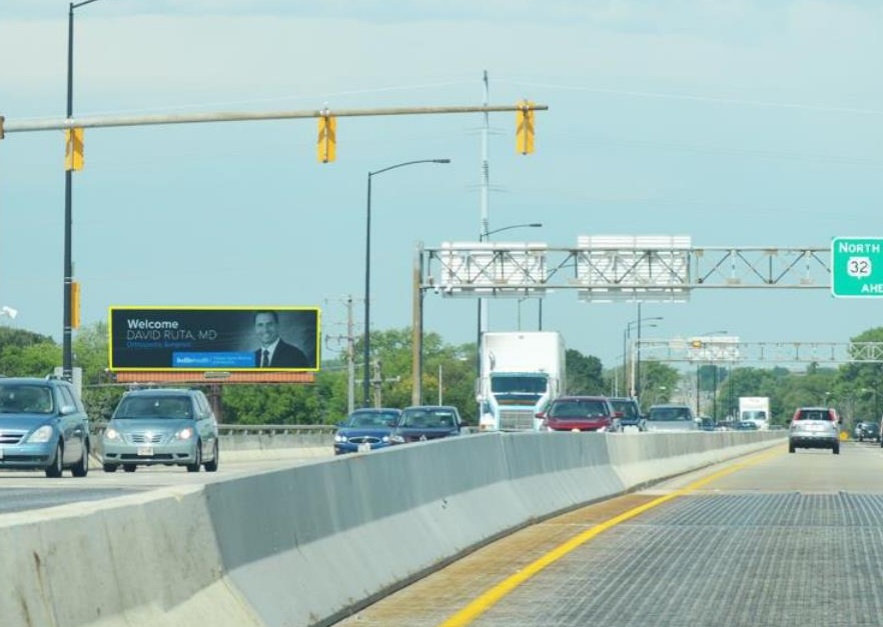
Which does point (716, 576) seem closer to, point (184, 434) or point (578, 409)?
point (184, 434)

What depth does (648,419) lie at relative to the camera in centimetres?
6306

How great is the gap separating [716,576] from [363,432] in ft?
101

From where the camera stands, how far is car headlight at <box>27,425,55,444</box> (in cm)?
3148

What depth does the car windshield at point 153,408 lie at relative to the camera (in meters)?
36.6

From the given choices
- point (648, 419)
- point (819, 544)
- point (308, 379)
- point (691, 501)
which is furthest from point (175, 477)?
point (308, 379)

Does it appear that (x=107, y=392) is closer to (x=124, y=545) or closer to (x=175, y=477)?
(x=175, y=477)

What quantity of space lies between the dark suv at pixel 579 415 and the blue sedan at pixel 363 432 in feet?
15.7

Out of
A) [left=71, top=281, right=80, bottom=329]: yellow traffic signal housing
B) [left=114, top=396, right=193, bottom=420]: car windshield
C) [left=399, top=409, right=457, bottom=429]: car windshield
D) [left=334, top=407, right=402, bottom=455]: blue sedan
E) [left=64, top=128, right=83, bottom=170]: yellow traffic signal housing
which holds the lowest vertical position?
[left=334, top=407, right=402, bottom=455]: blue sedan

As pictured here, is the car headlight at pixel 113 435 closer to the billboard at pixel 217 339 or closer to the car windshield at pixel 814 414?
the car windshield at pixel 814 414

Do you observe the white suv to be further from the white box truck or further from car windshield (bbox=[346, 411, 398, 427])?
the white box truck

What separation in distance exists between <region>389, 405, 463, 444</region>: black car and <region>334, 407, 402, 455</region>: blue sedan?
2.62 feet

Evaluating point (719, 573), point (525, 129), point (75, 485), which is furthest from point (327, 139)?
point (719, 573)

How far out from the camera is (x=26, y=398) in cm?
3222

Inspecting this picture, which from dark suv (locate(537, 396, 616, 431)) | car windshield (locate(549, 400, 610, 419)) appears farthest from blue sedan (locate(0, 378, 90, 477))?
car windshield (locate(549, 400, 610, 419))
